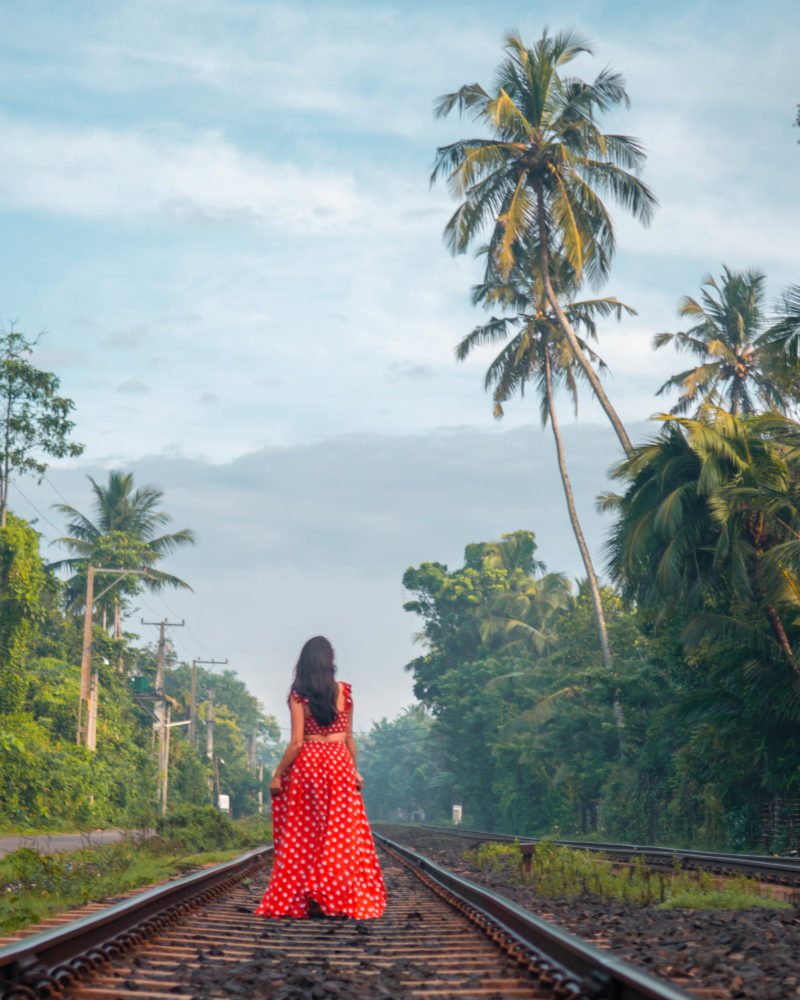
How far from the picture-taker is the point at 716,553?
18.8 m

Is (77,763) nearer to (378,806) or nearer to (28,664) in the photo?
(28,664)

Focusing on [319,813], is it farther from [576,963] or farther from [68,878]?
[68,878]

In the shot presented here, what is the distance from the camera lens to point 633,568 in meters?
21.1

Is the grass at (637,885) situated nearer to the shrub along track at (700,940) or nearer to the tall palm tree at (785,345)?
the shrub along track at (700,940)

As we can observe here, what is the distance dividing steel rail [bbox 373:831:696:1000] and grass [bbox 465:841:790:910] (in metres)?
2.53

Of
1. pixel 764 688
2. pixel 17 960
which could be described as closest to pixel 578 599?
pixel 764 688

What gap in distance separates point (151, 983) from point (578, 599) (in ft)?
122

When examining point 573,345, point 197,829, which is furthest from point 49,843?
→ point 573,345

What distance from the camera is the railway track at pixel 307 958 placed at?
12.1 ft

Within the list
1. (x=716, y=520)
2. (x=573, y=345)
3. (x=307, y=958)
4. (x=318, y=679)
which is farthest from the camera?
(x=573, y=345)

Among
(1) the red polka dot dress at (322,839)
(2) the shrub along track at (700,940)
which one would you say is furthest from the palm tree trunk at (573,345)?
(1) the red polka dot dress at (322,839)

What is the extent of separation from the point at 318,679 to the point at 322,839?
1.05m

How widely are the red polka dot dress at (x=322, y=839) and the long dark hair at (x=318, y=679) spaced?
0.10 m

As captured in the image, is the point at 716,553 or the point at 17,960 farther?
the point at 716,553
